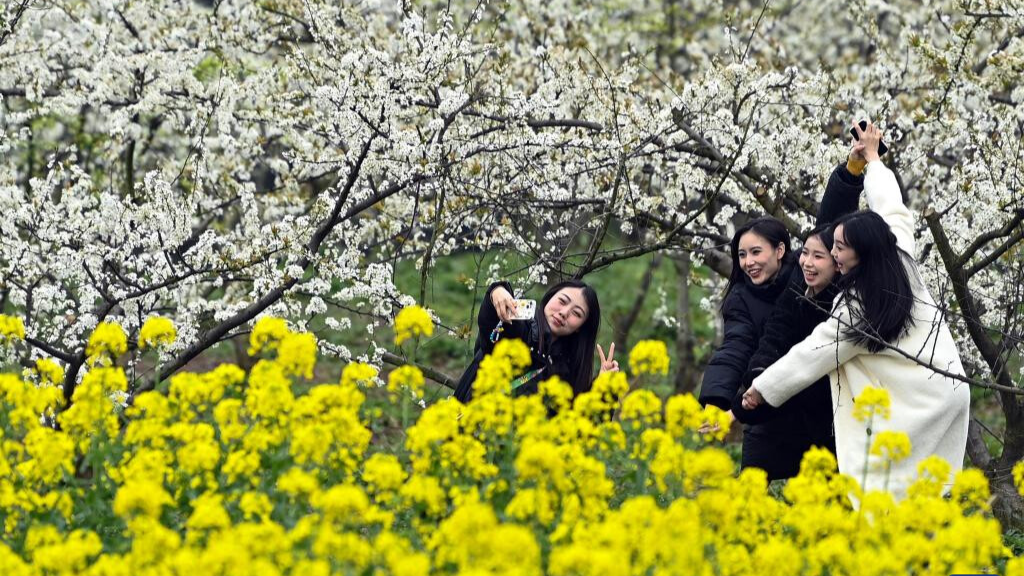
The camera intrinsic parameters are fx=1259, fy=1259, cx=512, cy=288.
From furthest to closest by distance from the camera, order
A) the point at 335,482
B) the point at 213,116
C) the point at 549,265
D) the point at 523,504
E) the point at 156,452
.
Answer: the point at 213,116, the point at 549,265, the point at 335,482, the point at 156,452, the point at 523,504

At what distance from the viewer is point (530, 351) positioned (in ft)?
17.1

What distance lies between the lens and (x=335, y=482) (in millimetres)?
4242

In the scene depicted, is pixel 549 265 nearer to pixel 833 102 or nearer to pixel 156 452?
pixel 833 102

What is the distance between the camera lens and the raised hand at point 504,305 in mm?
5211

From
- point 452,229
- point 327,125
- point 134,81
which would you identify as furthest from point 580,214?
point 134,81

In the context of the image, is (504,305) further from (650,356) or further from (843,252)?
(843,252)

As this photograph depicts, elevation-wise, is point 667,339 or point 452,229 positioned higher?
point 667,339

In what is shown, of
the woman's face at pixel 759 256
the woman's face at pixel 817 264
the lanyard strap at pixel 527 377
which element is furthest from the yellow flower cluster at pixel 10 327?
the woman's face at pixel 817 264

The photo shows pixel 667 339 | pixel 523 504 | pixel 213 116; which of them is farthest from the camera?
pixel 667 339

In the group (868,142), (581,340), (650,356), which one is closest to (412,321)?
(650,356)

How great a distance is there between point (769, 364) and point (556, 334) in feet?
2.91

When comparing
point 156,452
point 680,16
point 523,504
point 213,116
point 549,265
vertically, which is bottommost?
point 523,504

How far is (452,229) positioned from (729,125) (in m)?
1.68

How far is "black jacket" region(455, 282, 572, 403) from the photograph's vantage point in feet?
17.0
